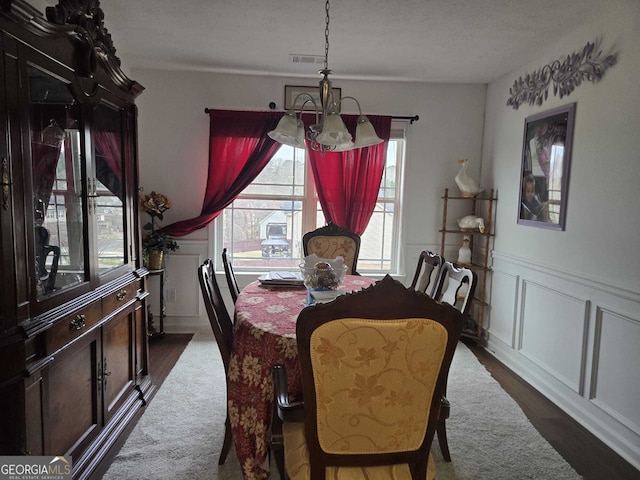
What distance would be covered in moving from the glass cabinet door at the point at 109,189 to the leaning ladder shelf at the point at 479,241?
8.93 feet

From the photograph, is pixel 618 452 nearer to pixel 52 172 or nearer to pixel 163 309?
pixel 52 172

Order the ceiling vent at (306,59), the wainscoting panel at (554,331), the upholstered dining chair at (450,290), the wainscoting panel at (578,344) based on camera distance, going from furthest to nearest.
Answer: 1. the ceiling vent at (306,59)
2. the wainscoting panel at (554,331)
3. the wainscoting panel at (578,344)
4. the upholstered dining chair at (450,290)

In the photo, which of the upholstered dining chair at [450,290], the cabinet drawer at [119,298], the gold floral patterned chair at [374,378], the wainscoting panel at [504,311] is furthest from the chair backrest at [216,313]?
the wainscoting panel at [504,311]

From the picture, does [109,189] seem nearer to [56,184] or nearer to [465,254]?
[56,184]

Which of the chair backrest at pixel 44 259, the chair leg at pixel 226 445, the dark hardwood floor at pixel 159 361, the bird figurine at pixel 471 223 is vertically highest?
the bird figurine at pixel 471 223

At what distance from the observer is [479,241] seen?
13.0 ft

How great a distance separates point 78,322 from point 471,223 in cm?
320

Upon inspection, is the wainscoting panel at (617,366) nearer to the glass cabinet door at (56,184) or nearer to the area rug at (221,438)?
the area rug at (221,438)

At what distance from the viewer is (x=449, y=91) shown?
3.90 metres

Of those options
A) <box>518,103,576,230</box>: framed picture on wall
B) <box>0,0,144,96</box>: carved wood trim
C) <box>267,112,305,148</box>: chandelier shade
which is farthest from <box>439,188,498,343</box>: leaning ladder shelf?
<box>0,0,144,96</box>: carved wood trim

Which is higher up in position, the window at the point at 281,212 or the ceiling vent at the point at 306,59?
the ceiling vent at the point at 306,59

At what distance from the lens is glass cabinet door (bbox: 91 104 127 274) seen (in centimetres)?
206

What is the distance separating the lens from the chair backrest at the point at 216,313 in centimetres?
185

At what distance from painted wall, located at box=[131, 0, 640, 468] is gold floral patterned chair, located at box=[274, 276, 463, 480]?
5.26 feet
